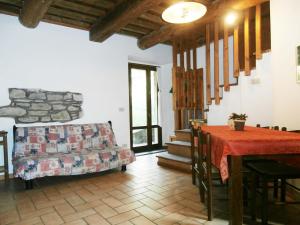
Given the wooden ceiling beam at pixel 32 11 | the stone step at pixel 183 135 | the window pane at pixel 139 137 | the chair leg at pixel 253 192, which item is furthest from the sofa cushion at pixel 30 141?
the chair leg at pixel 253 192

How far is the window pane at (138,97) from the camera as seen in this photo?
5547 millimetres

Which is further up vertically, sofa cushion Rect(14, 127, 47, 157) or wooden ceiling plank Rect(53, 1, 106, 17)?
wooden ceiling plank Rect(53, 1, 106, 17)

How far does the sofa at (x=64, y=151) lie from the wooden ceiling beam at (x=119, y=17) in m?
1.71

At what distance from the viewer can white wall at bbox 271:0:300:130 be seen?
8.25 ft

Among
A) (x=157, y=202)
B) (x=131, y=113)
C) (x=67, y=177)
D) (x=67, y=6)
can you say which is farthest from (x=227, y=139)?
(x=131, y=113)

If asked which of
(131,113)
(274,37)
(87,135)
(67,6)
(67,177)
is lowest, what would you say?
(67,177)

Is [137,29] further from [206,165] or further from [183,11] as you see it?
[206,165]

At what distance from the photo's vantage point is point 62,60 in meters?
4.09

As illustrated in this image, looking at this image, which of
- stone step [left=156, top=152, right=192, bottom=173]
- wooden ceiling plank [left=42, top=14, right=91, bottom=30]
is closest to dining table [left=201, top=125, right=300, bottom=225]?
stone step [left=156, top=152, right=192, bottom=173]

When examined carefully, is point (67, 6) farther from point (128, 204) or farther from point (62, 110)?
point (128, 204)

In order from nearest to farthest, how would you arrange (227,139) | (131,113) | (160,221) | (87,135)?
(227,139) → (160,221) → (87,135) → (131,113)

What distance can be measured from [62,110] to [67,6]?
1.75m

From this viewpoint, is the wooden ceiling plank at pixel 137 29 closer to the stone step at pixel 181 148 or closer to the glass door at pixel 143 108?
the glass door at pixel 143 108

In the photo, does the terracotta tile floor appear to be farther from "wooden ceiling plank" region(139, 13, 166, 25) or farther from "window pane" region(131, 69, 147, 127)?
"wooden ceiling plank" region(139, 13, 166, 25)
